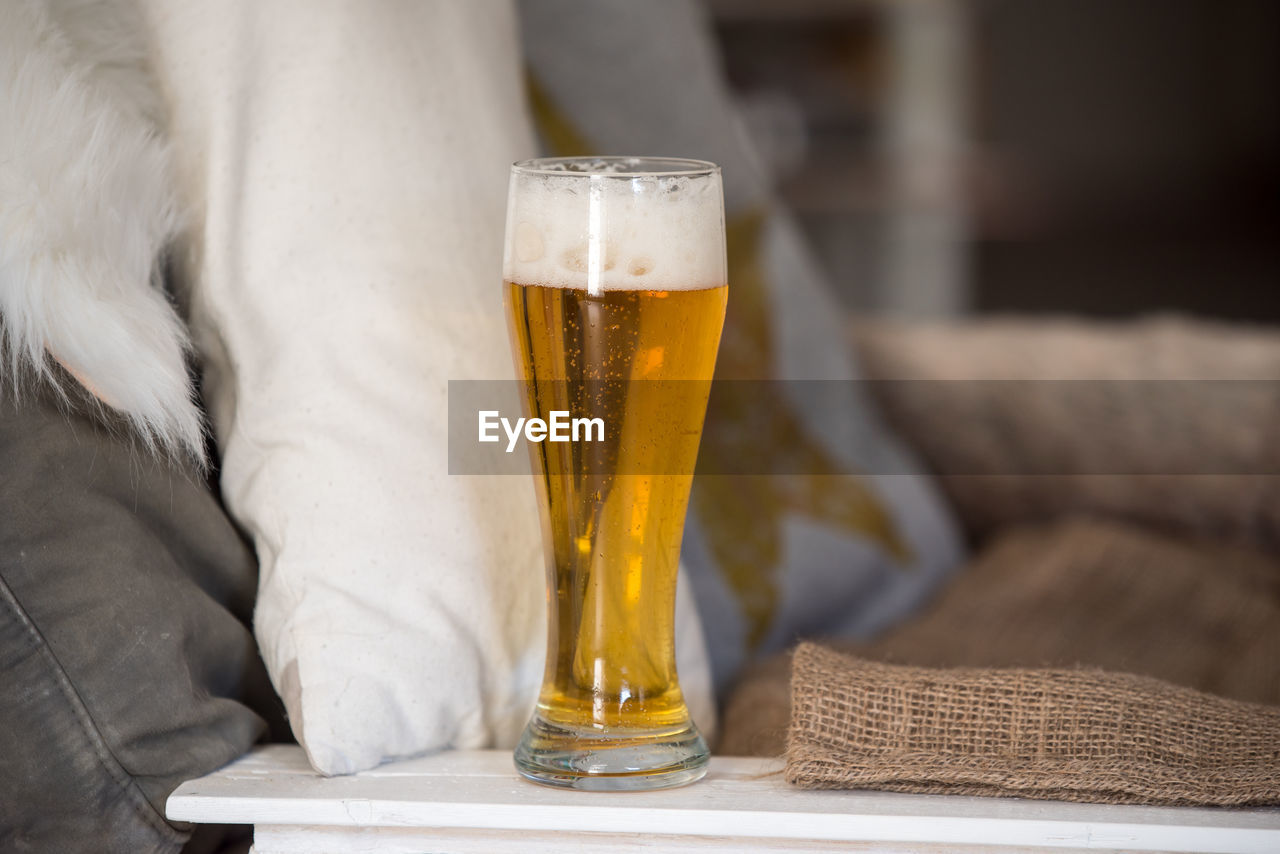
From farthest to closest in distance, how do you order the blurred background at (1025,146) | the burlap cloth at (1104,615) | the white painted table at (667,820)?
the blurred background at (1025,146) → the burlap cloth at (1104,615) → the white painted table at (667,820)

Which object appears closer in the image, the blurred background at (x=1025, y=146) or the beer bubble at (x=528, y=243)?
the beer bubble at (x=528, y=243)

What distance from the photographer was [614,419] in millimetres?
549

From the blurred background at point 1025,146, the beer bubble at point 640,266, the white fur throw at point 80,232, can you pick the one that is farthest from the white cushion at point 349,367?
the blurred background at point 1025,146

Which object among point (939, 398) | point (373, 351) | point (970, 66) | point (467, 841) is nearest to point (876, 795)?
point (467, 841)

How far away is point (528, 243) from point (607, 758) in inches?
10.2

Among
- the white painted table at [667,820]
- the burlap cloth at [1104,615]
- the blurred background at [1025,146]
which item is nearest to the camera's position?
the white painted table at [667,820]

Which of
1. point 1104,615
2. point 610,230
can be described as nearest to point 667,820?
point 610,230

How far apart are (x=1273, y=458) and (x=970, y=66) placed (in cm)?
349

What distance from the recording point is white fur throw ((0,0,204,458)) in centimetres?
53

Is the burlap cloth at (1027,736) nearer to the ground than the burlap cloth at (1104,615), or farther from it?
farther from it

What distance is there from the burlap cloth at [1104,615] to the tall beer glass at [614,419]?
0.21 meters

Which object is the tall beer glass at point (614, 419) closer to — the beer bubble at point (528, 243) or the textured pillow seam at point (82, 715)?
the beer bubble at point (528, 243)

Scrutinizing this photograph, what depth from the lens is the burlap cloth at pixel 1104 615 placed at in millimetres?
910

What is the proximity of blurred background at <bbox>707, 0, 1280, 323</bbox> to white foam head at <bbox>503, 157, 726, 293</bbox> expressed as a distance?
11.1 feet
